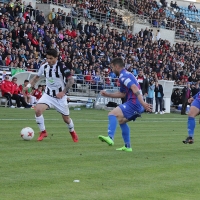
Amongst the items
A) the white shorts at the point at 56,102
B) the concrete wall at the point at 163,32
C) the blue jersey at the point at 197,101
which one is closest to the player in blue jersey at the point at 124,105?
the white shorts at the point at 56,102

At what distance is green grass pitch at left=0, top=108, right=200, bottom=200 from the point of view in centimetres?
746

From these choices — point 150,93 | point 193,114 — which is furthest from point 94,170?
point 150,93

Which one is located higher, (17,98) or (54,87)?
(54,87)

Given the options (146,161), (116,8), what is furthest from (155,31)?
(146,161)

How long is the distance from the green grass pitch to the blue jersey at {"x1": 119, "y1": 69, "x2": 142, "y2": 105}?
1111 millimetres

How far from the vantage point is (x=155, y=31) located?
5203cm

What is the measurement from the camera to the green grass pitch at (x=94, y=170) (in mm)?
7465

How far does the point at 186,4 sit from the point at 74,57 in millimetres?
32279

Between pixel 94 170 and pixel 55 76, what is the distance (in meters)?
4.87

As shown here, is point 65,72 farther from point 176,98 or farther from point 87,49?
point 176,98

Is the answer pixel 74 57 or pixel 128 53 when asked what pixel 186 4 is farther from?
pixel 74 57

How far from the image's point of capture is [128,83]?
12.1 metres

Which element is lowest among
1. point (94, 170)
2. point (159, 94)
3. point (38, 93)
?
point (159, 94)

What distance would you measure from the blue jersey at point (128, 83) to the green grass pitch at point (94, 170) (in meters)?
1.11
